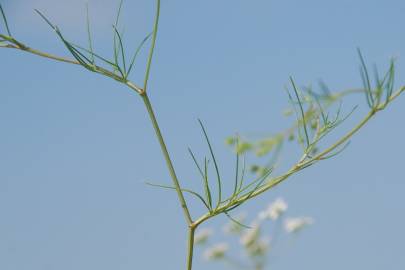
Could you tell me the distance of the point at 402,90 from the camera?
121 centimetres

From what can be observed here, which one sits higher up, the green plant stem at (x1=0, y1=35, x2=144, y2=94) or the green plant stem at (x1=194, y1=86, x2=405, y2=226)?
the green plant stem at (x1=0, y1=35, x2=144, y2=94)

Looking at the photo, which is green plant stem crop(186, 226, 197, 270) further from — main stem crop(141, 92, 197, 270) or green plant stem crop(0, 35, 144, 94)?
green plant stem crop(0, 35, 144, 94)

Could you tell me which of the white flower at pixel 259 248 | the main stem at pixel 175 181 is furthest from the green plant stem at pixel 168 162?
the white flower at pixel 259 248

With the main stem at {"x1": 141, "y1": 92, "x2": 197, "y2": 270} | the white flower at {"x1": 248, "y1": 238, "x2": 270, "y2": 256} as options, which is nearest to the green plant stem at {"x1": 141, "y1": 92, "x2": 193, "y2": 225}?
the main stem at {"x1": 141, "y1": 92, "x2": 197, "y2": 270}

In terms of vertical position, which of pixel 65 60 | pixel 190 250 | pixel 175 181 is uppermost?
pixel 65 60

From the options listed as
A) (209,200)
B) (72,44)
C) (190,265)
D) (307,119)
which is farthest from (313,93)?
(72,44)

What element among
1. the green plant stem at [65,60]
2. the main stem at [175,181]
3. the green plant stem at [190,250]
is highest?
the green plant stem at [65,60]

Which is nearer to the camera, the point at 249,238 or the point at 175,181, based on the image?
the point at 175,181

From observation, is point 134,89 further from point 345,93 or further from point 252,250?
point 252,250

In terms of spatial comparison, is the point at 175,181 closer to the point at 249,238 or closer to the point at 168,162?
the point at 168,162

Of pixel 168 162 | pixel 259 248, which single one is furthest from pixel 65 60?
pixel 259 248

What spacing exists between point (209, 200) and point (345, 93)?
1.28 feet

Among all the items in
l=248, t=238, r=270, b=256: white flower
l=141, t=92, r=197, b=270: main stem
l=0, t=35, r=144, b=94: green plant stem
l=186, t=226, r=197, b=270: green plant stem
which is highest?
l=248, t=238, r=270, b=256: white flower

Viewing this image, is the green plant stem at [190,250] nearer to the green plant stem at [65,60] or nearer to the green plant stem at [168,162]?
the green plant stem at [168,162]
